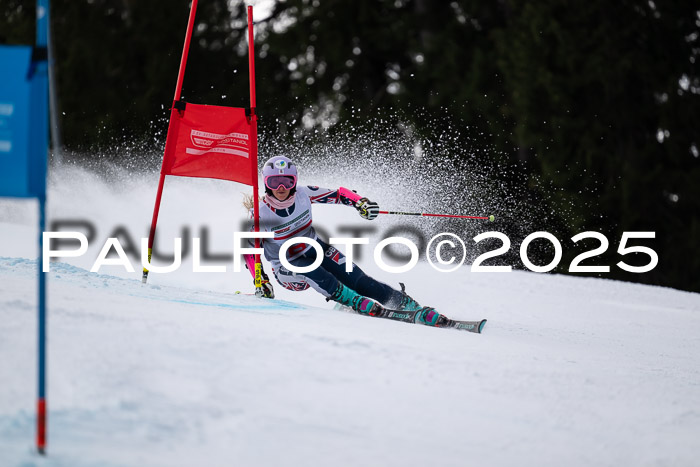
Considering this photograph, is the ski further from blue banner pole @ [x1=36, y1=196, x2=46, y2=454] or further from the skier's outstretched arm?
blue banner pole @ [x1=36, y1=196, x2=46, y2=454]

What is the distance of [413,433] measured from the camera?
11.0 feet

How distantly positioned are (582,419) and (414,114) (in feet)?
39.7

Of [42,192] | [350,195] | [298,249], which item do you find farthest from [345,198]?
[42,192]

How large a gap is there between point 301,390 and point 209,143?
10.0 ft

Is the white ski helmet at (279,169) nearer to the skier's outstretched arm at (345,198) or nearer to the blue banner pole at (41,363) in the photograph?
the skier's outstretched arm at (345,198)

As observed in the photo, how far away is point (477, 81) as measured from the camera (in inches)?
591

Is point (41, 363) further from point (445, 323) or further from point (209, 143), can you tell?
point (209, 143)

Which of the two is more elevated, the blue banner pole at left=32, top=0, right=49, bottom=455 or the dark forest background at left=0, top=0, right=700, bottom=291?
the dark forest background at left=0, top=0, right=700, bottom=291

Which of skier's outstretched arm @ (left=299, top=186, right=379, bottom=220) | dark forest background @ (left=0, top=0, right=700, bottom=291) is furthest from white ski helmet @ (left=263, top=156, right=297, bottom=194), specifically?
dark forest background @ (left=0, top=0, right=700, bottom=291)

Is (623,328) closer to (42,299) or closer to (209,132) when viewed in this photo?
(209,132)

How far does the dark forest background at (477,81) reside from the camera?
42.9ft
